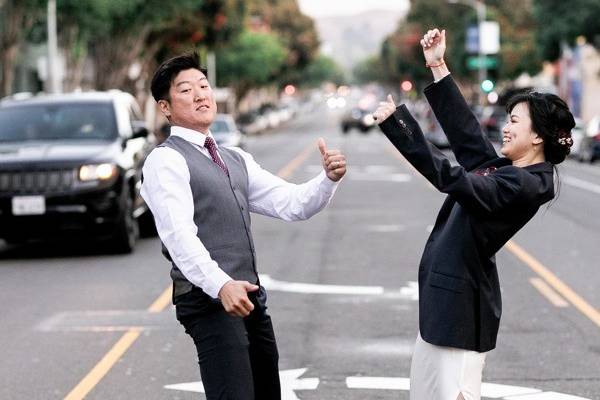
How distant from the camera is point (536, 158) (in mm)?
4672

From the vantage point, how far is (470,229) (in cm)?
454

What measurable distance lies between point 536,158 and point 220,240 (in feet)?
3.96

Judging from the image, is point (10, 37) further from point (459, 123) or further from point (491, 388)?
point (459, 123)

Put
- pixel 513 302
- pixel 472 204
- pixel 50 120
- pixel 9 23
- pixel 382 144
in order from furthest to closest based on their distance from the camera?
pixel 382 144, pixel 9 23, pixel 50 120, pixel 513 302, pixel 472 204

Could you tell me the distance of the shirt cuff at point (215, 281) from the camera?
4.35 meters

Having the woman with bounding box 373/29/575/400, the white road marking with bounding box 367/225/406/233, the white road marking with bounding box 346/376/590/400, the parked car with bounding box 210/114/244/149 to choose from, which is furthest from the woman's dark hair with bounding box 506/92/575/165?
the parked car with bounding box 210/114/244/149

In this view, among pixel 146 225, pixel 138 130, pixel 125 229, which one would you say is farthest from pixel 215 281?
pixel 146 225

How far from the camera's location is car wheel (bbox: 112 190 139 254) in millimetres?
14125

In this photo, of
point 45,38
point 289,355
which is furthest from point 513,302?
point 45,38

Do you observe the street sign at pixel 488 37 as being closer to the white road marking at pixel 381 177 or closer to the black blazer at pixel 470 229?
the white road marking at pixel 381 177

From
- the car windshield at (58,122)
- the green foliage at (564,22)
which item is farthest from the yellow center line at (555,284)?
→ the green foliage at (564,22)

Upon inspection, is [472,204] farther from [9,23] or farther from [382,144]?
[382,144]

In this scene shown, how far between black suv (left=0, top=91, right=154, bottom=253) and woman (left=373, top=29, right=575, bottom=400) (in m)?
9.50

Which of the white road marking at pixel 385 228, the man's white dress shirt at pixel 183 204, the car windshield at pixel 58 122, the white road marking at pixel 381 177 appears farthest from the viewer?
the white road marking at pixel 381 177
